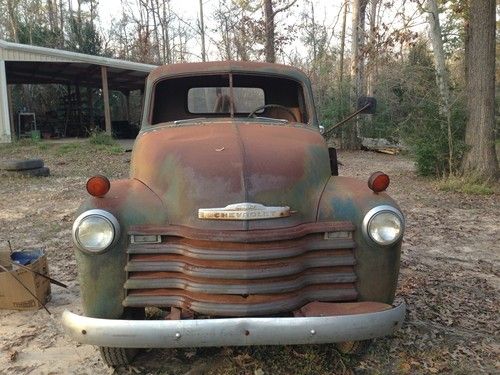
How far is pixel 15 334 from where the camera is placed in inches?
144

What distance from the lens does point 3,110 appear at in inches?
675

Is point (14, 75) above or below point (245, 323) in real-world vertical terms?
above

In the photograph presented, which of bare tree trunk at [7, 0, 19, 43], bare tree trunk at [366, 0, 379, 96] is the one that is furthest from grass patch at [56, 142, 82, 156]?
bare tree trunk at [7, 0, 19, 43]

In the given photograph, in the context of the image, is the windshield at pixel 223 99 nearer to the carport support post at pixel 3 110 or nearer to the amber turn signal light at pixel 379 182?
the amber turn signal light at pixel 379 182

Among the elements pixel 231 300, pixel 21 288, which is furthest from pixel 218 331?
pixel 21 288

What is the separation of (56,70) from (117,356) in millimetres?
19268

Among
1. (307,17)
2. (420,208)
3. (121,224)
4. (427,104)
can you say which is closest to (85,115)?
(307,17)

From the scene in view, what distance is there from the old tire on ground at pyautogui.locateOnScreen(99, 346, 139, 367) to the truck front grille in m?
0.47

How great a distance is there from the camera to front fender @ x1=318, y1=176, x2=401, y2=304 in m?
2.90

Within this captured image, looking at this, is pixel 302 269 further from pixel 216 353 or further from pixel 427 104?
pixel 427 104

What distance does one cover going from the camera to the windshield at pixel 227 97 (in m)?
4.54

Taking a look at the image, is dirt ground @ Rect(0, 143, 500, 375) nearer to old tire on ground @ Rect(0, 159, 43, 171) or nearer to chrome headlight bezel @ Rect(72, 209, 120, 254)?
chrome headlight bezel @ Rect(72, 209, 120, 254)

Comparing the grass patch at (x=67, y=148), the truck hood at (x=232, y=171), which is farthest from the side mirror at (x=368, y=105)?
the grass patch at (x=67, y=148)

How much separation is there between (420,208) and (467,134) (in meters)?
2.98
